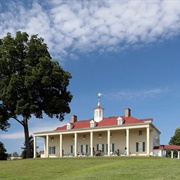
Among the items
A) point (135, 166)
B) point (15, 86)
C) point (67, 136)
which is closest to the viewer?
point (135, 166)

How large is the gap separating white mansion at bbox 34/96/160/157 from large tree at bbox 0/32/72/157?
19.0 feet

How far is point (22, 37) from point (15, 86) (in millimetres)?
6819

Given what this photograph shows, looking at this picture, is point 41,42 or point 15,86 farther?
point 41,42

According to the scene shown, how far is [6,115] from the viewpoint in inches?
1570

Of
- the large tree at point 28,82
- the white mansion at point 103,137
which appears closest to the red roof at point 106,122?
the white mansion at point 103,137

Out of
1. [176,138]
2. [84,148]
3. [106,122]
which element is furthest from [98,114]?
[176,138]

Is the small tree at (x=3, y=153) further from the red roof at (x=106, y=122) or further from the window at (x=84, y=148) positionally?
the window at (x=84, y=148)

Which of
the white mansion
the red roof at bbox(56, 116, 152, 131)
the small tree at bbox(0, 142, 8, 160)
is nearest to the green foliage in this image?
the white mansion

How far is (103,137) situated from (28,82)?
14148 mm

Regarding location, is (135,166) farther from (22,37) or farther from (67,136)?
(67,136)

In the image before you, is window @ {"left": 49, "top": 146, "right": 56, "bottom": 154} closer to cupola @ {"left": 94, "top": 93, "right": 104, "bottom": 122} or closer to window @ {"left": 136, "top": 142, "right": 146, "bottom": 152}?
cupola @ {"left": 94, "top": 93, "right": 104, "bottom": 122}

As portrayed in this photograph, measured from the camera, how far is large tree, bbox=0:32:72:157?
38188mm

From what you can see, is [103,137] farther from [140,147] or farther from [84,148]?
[140,147]

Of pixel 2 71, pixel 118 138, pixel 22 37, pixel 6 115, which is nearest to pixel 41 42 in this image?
pixel 22 37
